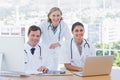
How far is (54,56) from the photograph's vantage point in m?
3.18

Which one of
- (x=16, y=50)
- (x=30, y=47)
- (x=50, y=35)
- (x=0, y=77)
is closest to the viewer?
(x=16, y=50)

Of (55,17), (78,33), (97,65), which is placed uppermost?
(55,17)

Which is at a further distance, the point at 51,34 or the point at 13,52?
the point at 51,34

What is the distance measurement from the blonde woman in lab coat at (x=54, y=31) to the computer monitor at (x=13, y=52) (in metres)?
1.27

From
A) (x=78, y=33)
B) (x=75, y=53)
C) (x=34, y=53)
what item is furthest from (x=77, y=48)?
(x=34, y=53)

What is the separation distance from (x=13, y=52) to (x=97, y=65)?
741mm

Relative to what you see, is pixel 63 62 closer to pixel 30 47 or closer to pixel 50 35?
pixel 30 47

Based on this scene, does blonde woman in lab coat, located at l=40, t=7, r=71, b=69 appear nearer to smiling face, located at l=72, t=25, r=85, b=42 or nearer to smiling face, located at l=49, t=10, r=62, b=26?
smiling face, located at l=49, t=10, r=62, b=26

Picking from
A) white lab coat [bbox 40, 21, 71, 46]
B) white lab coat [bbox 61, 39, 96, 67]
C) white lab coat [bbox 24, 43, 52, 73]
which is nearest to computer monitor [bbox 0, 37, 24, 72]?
white lab coat [bbox 24, 43, 52, 73]

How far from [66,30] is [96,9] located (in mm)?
1432

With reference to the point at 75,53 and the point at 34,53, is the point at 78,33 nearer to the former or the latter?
the point at 75,53

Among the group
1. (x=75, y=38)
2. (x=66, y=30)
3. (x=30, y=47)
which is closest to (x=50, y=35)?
(x=66, y=30)

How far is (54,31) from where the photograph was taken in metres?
3.42

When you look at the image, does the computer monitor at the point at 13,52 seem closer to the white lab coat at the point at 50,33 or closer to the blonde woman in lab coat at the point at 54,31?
the blonde woman in lab coat at the point at 54,31
